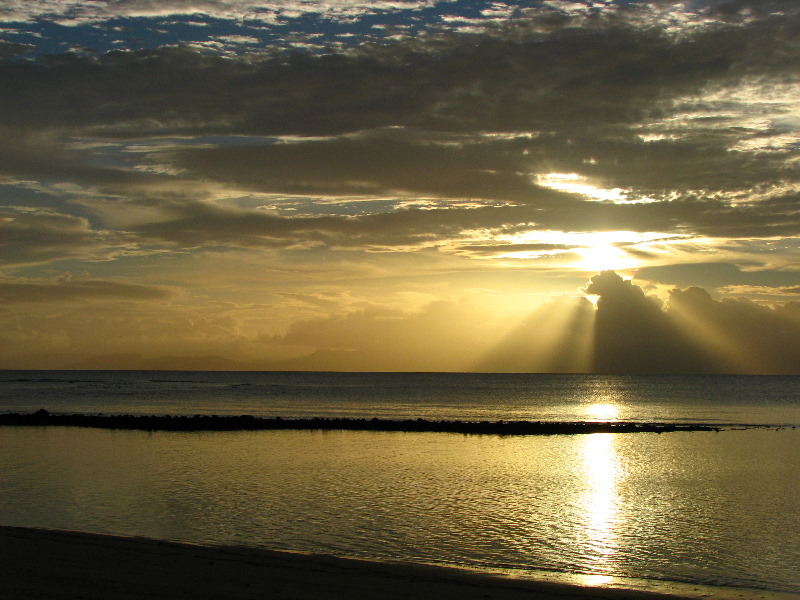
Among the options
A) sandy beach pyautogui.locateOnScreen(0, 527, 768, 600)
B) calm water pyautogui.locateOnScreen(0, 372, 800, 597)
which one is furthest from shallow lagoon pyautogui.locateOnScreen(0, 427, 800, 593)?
sandy beach pyautogui.locateOnScreen(0, 527, 768, 600)

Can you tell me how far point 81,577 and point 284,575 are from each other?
3.97 m

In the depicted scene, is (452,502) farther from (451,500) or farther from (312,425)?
(312,425)

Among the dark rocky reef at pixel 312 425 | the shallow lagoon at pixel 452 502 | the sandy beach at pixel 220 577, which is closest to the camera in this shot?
the sandy beach at pixel 220 577

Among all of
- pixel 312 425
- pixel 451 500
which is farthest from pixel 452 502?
pixel 312 425

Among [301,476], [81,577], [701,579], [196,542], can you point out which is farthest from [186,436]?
[701,579]

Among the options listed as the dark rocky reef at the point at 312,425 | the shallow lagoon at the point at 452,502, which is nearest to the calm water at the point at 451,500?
the shallow lagoon at the point at 452,502

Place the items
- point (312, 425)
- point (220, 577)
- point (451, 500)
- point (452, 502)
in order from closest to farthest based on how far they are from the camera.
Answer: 1. point (220, 577)
2. point (452, 502)
3. point (451, 500)
4. point (312, 425)

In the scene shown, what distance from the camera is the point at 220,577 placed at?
47.1ft

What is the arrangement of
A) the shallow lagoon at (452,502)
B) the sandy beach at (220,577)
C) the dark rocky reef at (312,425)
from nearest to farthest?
the sandy beach at (220,577), the shallow lagoon at (452,502), the dark rocky reef at (312,425)

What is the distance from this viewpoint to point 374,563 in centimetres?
1582

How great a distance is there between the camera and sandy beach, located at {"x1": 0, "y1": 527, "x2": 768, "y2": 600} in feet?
43.9

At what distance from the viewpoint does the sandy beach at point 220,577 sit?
13.4 meters

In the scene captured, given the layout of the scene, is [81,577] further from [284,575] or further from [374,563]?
[374,563]

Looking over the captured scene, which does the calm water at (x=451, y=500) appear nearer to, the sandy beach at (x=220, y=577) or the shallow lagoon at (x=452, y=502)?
the shallow lagoon at (x=452, y=502)
